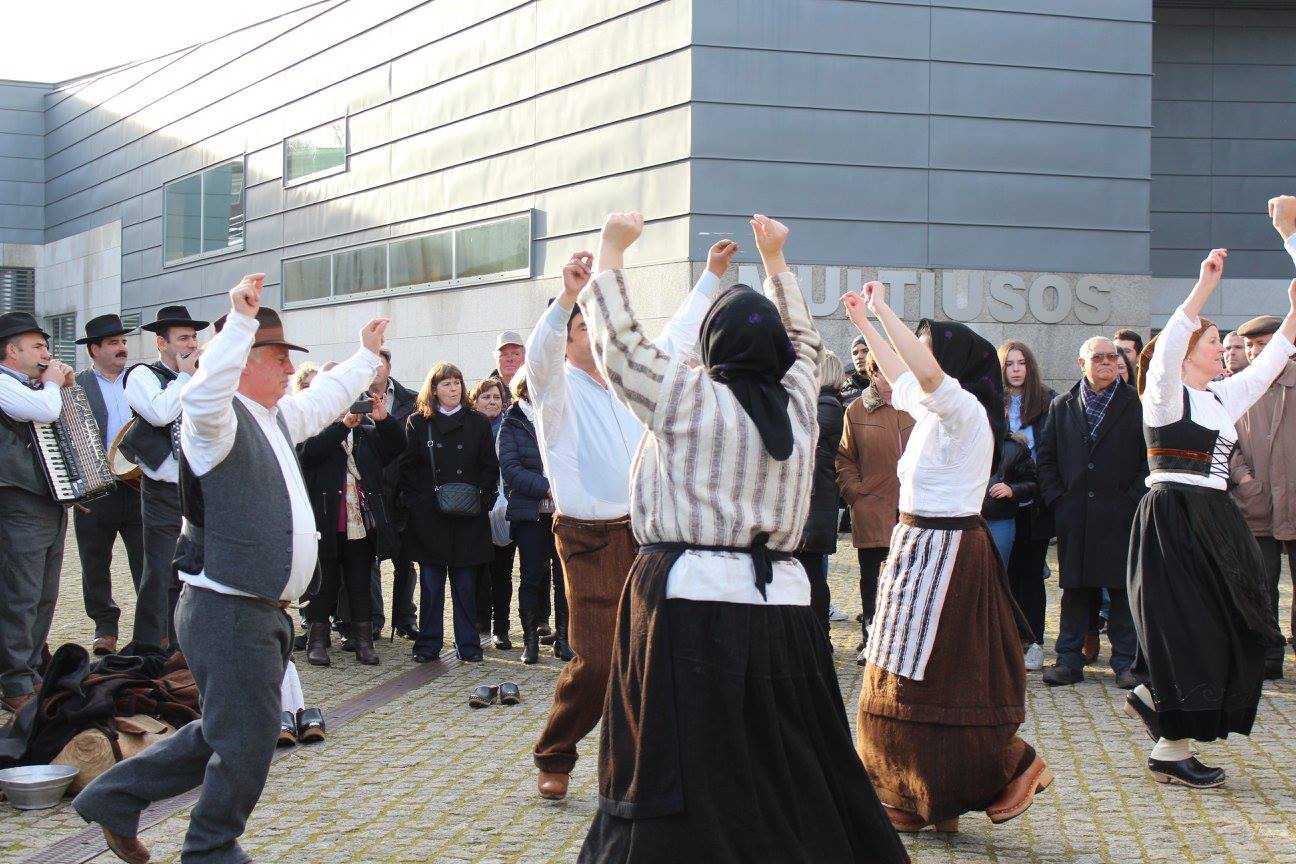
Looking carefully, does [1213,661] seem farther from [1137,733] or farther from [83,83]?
[83,83]

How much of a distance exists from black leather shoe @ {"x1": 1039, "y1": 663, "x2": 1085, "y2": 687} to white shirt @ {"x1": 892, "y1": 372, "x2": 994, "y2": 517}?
3.40 meters

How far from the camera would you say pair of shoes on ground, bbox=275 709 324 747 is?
716 cm

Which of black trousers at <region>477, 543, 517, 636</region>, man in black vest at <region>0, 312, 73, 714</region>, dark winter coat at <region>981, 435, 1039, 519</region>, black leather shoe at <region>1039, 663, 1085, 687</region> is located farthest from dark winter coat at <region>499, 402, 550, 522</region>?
black leather shoe at <region>1039, 663, 1085, 687</region>

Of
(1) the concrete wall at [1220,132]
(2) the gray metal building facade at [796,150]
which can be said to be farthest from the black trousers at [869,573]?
(1) the concrete wall at [1220,132]

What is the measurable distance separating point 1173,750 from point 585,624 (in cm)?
259

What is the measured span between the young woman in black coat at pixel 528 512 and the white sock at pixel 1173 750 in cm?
407

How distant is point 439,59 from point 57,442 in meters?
19.2

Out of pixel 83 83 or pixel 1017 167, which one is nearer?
pixel 1017 167

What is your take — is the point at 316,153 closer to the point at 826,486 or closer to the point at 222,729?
the point at 826,486

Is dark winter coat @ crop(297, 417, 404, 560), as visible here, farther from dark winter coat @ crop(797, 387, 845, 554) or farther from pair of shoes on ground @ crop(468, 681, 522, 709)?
dark winter coat @ crop(797, 387, 845, 554)

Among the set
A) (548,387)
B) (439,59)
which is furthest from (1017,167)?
(548,387)

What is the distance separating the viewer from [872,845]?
425 centimetres

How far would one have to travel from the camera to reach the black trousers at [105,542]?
A: 9828 millimetres

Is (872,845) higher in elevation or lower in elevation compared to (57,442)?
lower
